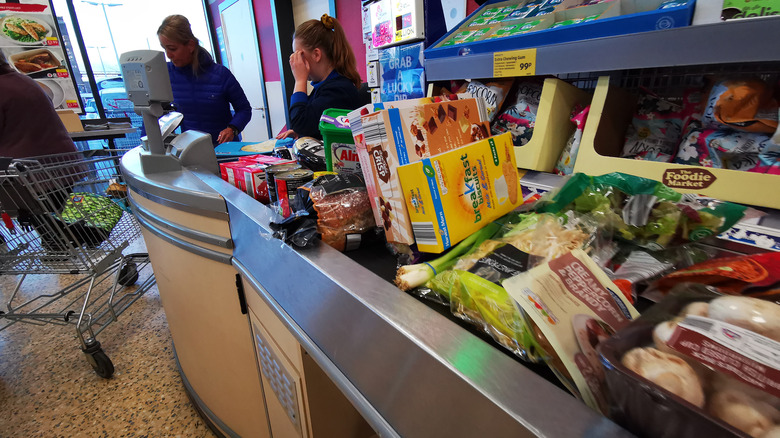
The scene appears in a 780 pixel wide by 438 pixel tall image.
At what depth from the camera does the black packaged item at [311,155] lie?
1141 millimetres

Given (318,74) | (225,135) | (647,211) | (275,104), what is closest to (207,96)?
(225,135)

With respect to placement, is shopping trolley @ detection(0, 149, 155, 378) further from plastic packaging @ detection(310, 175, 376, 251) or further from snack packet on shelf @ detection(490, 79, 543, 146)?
snack packet on shelf @ detection(490, 79, 543, 146)

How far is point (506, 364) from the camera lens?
0.42m

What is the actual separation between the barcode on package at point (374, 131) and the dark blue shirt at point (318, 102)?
4.02ft

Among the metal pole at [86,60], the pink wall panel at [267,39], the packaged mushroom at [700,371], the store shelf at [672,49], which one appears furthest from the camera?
the metal pole at [86,60]

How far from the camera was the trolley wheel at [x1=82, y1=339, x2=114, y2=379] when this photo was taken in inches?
73.4

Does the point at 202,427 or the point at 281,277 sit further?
the point at 202,427

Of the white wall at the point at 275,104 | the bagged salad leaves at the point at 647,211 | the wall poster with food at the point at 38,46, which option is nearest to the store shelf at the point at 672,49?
the bagged salad leaves at the point at 647,211

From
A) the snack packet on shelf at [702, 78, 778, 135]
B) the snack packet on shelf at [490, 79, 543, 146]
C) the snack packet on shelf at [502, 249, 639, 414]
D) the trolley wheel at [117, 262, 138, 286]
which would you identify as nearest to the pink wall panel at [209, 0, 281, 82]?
the trolley wheel at [117, 262, 138, 286]

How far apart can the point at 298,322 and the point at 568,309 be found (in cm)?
52

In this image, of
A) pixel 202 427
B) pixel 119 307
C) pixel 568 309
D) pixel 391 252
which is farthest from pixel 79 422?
pixel 568 309

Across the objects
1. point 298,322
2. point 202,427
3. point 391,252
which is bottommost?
point 202,427

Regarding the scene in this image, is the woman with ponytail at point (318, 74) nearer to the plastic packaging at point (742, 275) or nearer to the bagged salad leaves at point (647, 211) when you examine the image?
the bagged salad leaves at point (647, 211)

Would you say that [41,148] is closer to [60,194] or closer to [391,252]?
[60,194]
